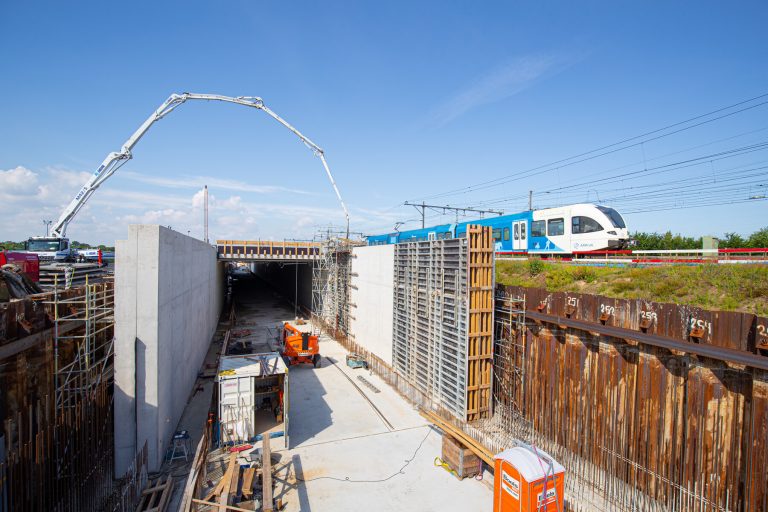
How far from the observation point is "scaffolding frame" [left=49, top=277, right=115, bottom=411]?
9.07 meters

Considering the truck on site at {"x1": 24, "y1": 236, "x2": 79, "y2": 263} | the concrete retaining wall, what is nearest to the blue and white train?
the concrete retaining wall

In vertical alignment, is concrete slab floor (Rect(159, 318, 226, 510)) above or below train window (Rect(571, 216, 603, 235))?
below

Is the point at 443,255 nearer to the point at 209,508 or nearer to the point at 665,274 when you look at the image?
the point at 665,274

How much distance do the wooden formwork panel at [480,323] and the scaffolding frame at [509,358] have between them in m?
0.30

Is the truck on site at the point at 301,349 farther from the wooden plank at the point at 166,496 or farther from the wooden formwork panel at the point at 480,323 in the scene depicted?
the wooden plank at the point at 166,496

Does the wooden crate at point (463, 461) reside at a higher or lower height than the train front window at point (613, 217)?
lower

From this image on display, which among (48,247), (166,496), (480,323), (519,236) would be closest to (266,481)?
(166,496)

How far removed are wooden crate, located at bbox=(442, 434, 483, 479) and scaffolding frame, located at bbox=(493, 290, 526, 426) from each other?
219 cm

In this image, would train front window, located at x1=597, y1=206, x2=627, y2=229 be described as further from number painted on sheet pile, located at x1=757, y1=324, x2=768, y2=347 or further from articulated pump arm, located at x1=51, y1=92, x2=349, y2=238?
articulated pump arm, located at x1=51, y1=92, x2=349, y2=238

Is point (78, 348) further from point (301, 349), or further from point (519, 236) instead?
point (519, 236)

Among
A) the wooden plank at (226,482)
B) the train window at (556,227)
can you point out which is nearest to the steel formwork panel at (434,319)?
the wooden plank at (226,482)

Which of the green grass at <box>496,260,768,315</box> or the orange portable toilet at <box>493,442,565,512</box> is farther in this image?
the green grass at <box>496,260,768,315</box>

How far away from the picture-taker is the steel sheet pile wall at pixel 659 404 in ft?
20.7

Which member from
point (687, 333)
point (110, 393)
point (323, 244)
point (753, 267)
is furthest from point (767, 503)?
point (323, 244)
